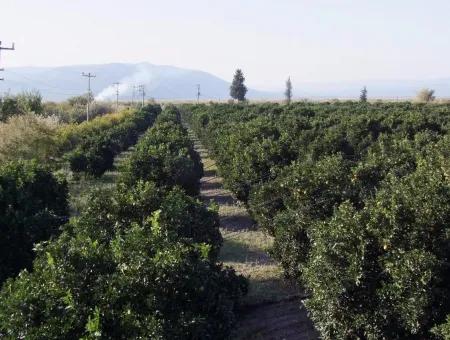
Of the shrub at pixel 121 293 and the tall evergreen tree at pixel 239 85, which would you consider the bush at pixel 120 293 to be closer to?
the shrub at pixel 121 293

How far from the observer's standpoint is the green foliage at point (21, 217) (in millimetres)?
9831

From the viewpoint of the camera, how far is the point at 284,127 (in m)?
22.0

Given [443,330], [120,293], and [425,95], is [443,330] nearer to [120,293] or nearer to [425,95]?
[120,293]

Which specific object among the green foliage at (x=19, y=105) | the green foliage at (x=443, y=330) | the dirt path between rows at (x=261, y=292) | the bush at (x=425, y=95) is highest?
the bush at (x=425, y=95)

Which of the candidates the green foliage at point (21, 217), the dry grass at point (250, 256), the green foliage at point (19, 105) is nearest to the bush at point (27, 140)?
the green foliage at point (19, 105)

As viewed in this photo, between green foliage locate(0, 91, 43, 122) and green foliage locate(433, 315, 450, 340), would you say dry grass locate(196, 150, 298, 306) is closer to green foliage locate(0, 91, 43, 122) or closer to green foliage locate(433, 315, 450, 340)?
green foliage locate(433, 315, 450, 340)

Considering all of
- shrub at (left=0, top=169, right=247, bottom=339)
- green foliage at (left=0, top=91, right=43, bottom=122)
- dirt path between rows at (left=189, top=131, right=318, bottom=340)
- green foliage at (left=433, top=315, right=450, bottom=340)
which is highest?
green foliage at (left=0, top=91, right=43, bottom=122)

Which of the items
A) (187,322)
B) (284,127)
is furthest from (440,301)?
(284,127)

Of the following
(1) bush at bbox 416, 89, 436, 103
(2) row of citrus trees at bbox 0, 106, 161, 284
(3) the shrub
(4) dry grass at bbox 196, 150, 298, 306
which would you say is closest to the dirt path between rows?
(4) dry grass at bbox 196, 150, 298, 306

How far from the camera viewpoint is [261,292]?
34.9ft

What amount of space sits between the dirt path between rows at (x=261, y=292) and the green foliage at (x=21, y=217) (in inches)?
151

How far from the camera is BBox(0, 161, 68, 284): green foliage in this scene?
32.3ft

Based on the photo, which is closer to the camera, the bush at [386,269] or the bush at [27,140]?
the bush at [386,269]

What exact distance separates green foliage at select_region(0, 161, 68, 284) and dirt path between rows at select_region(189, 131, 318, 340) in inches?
151
